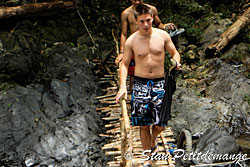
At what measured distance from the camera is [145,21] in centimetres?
278

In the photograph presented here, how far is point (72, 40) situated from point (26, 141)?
432 cm

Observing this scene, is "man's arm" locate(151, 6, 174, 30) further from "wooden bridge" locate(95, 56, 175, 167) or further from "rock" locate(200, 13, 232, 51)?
"rock" locate(200, 13, 232, 51)

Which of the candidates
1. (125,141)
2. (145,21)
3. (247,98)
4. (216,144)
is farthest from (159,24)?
(247,98)

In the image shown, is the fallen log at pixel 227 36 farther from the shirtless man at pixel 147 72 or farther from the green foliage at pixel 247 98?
the shirtless man at pixel 147 72

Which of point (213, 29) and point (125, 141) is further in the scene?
point (213, 29)

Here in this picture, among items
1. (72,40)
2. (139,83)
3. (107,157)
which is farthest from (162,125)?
(72,40)

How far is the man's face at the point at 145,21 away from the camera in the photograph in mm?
2719

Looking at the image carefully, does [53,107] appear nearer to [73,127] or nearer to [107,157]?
[73,127]

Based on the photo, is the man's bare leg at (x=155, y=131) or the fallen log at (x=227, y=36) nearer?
the man's bare leg at (x=155, y=131)

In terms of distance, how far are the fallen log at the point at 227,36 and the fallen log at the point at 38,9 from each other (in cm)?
517

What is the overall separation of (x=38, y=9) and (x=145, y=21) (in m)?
6.13

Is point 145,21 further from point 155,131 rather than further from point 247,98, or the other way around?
point 247,98

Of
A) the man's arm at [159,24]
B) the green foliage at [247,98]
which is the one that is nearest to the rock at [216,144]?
the green foliage at [247,98]

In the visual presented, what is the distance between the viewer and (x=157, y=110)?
3010 millimetres
